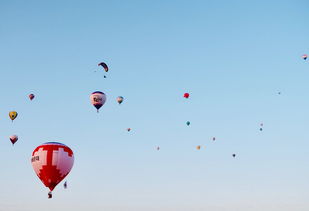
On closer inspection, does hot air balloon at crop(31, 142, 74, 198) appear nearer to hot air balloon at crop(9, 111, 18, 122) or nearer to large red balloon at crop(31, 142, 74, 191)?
large red balloon at crop(31, 142, 74, 191)

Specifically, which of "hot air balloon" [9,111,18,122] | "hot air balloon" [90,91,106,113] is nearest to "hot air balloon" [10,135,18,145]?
"hot air balloon" [9,111,18,122]

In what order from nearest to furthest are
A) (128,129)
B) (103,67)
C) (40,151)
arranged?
(40,151)
(103,67)
(128,129)

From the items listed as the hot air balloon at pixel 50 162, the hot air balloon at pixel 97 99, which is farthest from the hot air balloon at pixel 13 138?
the hot air balloon at pixel 50 162

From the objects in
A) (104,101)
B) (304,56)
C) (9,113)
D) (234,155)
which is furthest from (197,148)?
(9,113)

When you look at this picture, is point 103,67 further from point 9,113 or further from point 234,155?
point 234,155

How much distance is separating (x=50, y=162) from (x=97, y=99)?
13682mm

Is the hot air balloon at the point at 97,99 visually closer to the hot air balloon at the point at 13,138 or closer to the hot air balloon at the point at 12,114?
the hot air balloon at the point at 12,114

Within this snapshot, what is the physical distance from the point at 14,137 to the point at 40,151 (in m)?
18.7

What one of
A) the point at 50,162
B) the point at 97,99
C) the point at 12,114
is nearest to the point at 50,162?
the point at 50,162

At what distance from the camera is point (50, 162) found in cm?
3356

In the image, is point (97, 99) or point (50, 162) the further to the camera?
point (97, 99)

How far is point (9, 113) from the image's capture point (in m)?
49.3

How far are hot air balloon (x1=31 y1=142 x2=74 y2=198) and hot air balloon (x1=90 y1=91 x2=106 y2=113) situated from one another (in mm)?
12111

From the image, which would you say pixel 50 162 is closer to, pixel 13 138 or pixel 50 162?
pixel 50 162
